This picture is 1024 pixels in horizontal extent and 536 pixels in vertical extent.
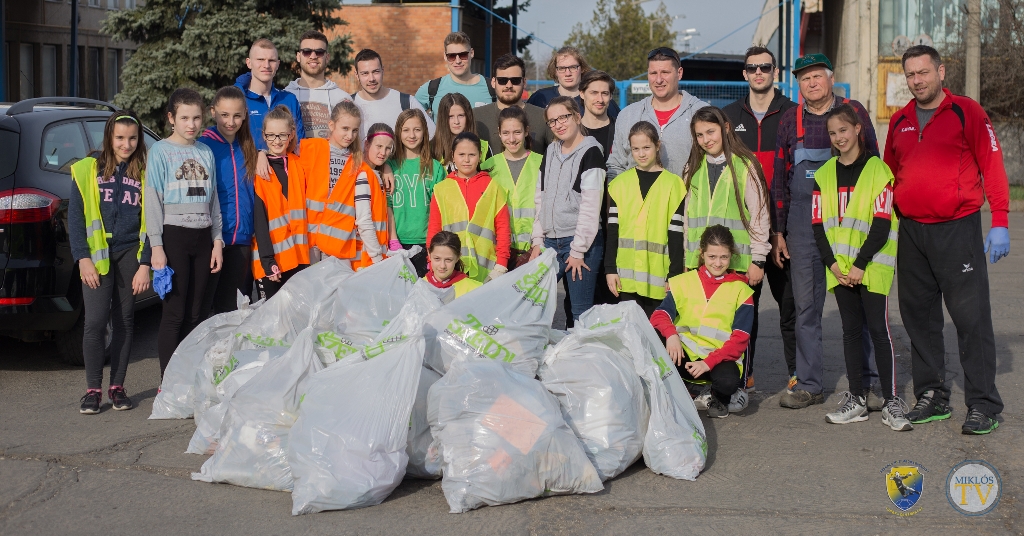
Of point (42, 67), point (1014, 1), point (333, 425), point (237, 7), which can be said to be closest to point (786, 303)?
point (333, 425)

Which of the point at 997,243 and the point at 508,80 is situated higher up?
the point at 508,80

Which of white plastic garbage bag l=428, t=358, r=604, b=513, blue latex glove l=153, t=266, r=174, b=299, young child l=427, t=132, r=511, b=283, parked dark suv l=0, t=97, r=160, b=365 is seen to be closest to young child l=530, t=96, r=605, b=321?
young child l=427, t=132, r=511, b=283

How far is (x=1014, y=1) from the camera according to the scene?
69.4ft

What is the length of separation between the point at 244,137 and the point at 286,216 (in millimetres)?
543

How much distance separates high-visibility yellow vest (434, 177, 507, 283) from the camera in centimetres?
562

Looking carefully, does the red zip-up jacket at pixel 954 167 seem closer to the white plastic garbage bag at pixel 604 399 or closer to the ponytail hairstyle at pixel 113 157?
the white plastic garbage bag at pixel 604 399

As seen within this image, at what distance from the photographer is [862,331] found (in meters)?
5.38

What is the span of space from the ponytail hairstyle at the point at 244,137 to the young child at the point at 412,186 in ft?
2.64

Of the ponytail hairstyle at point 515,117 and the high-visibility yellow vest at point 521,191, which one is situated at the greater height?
the ponytail hairstyle at point 515,117

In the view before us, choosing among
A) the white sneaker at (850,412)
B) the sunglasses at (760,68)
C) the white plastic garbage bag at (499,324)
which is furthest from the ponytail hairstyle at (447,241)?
the white sneaker at (850,412)

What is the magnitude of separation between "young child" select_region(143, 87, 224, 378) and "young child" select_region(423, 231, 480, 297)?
1.27 meters

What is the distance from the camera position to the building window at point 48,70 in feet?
99.8

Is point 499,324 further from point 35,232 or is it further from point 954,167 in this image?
point 35,232

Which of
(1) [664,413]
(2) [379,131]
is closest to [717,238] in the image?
(1) [664,413]
